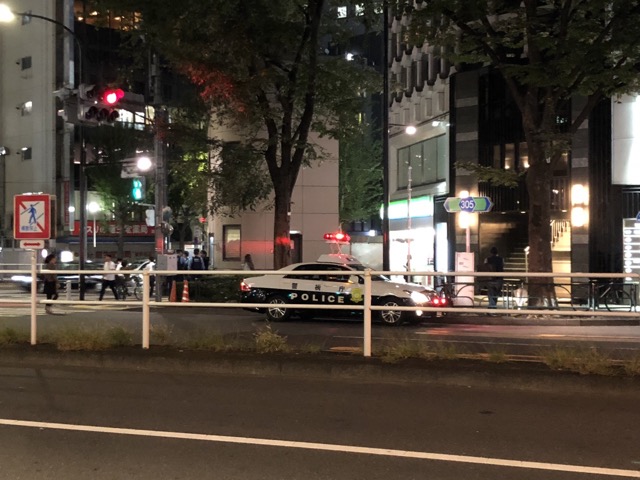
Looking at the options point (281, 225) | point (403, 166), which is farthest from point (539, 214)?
point (403, 166)

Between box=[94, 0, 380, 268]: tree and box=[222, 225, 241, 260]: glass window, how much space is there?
7906 mm

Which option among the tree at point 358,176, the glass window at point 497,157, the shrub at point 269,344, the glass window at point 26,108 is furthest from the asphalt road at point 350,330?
the glass window at point 26,108

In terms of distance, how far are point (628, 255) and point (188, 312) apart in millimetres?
15757

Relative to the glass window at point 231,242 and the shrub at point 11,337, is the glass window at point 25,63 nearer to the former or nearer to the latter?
the glass window at point 231,242

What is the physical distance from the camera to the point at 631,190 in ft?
78.9

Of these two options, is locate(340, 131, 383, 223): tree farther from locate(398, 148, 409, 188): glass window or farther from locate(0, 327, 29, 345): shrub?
locate(0, 327, 29, 345): shrub

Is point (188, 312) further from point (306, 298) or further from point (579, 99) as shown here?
point (579, 99)

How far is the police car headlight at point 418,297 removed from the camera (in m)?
16.0

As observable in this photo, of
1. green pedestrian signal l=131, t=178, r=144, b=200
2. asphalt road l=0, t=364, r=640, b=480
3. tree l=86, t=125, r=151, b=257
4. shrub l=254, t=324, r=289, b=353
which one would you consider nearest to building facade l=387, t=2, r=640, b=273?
green pedestrian signal l=131, t=178, r=144, b=200

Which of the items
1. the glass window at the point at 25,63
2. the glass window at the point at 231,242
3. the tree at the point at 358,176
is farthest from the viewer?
the glass window at the point at 25,63

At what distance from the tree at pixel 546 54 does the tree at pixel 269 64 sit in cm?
379

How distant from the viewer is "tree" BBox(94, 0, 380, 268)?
1830 centimetres

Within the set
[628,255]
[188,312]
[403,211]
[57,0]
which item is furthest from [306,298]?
[57,0]

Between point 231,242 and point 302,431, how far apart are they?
24.2 m
